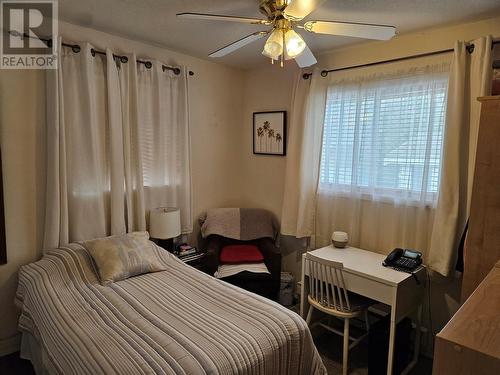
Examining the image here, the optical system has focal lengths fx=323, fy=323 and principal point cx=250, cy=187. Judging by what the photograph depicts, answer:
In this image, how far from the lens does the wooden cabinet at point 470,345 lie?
850mm

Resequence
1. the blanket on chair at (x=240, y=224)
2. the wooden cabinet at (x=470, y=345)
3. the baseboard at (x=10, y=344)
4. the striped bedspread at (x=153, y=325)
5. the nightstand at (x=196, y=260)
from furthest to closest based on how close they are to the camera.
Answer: the blanket on chair at (x=240, y=224) < the nightstand at (x=196, y=260) < the baseboard at (x=10, y=344) < the striped bedspread at (x=153, y=325) < the wooden cabinet at (x=470, y=345)

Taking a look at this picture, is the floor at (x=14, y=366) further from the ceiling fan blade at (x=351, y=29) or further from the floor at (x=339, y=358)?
the ceiling fan blade at (x=351, y=29)

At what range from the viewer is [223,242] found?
3.37 m

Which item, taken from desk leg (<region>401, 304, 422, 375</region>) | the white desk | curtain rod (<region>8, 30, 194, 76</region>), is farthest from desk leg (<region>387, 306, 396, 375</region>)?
curtain rod (<region>8, 30, 194, 76</region>)

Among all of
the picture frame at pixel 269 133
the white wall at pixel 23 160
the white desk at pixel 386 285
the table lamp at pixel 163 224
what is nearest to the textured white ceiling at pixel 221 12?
the white wall at pixel 23 160

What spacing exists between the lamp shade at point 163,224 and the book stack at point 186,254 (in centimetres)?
24

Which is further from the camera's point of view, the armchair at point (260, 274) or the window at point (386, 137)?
the armchair at point (260, 274)

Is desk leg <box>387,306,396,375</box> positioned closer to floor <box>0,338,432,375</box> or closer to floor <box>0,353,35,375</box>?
floor <box>0,338,432,375</box>

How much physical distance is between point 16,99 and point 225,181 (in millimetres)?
2080

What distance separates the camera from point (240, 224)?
11.1 feet

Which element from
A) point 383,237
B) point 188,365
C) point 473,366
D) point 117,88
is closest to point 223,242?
point 383,237

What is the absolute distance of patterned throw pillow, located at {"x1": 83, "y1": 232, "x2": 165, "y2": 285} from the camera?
2230 mm

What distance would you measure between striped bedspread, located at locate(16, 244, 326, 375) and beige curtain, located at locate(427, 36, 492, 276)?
4.06ft

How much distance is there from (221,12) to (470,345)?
7.09 feet
